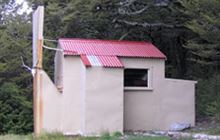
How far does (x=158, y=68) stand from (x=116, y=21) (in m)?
8.17

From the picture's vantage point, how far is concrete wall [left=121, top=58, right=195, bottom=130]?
760 inches

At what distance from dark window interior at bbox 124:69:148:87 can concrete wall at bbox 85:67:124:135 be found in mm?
1475

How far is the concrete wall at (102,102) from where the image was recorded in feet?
58.1

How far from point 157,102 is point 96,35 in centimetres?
983

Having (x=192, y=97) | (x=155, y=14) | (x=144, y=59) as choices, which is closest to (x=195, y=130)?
(x=192, y=97)

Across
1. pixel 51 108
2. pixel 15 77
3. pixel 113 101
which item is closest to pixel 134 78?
pixel 113 101

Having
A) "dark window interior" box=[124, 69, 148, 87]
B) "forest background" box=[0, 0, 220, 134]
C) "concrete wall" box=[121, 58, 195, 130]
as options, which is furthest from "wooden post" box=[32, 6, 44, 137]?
"forest background" box=[0, 0, 220, 134]

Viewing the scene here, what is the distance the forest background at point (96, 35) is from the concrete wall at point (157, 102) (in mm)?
2959

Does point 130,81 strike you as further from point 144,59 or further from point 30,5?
point 30,5

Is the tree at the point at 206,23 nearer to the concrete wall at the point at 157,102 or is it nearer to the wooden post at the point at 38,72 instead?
the concrete wall at the point at 157,102

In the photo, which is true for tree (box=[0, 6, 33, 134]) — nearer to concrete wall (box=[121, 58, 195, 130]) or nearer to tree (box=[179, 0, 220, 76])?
concrete wall (box=[121, 58, 195, 130])

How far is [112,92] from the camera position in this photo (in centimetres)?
1791

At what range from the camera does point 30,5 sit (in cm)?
2953

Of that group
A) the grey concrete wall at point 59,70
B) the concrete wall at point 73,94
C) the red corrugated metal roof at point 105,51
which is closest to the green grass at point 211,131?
the red corrugated metal roof at point 105,51
